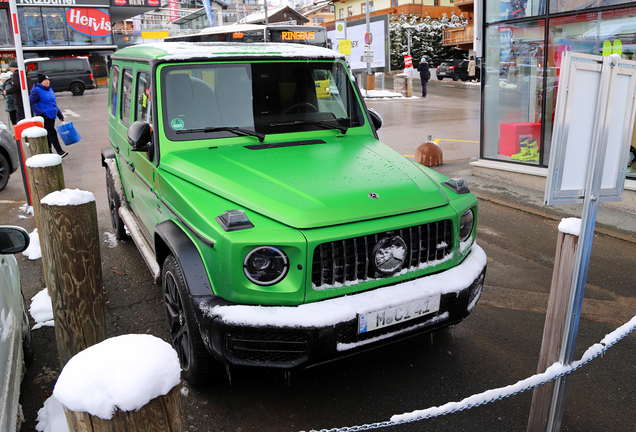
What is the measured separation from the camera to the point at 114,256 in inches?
232

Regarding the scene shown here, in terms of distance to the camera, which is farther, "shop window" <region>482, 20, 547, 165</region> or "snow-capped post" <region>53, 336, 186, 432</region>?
"shop window" <region>482, 20, 547, 165</region>

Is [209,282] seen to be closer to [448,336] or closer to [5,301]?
[5,301]

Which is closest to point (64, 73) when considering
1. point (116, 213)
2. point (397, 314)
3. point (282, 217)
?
point (116, 213)

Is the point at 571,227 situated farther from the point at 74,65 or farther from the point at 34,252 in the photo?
the point at 74,65

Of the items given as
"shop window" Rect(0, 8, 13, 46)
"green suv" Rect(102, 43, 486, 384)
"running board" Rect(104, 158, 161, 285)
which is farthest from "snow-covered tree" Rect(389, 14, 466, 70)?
"green suv" Rect(102, 43, 486, 384)

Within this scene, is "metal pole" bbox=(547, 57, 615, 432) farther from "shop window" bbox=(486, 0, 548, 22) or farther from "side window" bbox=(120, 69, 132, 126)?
"shop window" bbox=(486, 0, 548, 22)

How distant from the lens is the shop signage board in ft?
7.52

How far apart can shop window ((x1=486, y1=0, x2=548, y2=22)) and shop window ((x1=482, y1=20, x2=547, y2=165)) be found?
139mm

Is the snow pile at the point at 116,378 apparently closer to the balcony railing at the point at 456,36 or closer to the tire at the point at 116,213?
the tire at the point at 116,213

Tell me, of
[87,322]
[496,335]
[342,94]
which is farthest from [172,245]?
[496,335]

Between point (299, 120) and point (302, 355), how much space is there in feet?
6.84

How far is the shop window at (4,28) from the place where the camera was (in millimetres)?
40719

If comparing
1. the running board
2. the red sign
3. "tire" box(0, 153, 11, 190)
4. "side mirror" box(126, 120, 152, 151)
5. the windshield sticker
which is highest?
the red sign

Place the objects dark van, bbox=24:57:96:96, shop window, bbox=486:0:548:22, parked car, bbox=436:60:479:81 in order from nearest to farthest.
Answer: shop window, bbox=486:0:548:22 < dark van, bbox=24:57:96:96 < parked car, bbox=436:60:479:81
